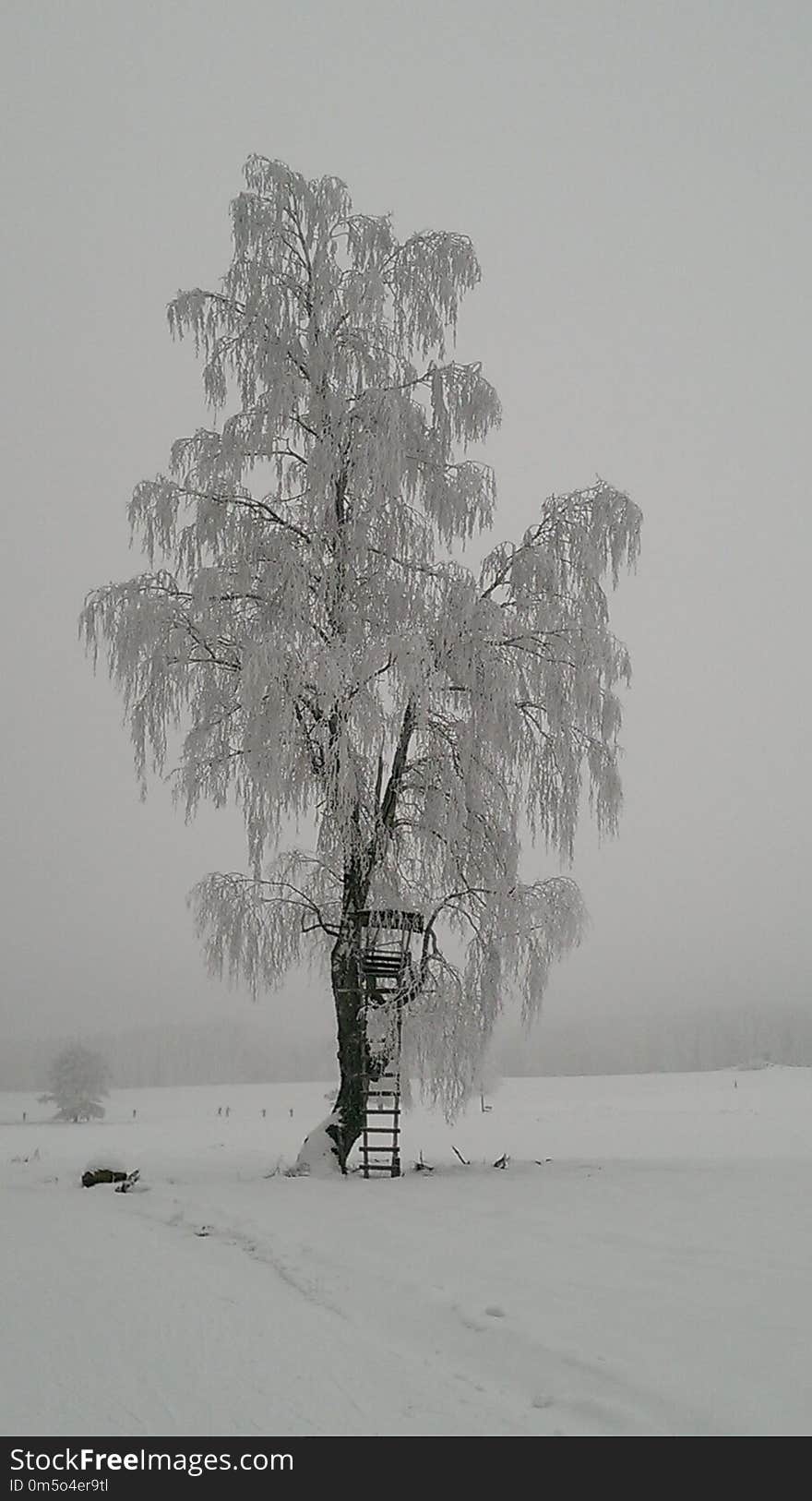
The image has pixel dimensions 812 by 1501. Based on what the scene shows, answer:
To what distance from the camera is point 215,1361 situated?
494cm

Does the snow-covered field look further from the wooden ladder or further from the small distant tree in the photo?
the small distant tree

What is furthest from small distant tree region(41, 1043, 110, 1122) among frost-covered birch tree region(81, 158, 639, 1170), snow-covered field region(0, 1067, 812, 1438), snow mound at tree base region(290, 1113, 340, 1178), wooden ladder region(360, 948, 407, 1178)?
frost-covered birch tree region(81, 158, 639, 1170)

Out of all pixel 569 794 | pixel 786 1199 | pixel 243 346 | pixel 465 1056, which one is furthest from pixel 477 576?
pixel 786 1199

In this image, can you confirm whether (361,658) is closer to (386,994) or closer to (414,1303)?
(386,994)

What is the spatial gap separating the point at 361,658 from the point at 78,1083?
4095cm

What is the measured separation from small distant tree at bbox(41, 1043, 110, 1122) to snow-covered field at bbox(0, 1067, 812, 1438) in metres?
37.2

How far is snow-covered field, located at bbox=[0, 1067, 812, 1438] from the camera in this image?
4355 millimetres

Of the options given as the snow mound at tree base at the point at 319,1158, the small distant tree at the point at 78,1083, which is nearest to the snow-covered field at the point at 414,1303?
the snow mound at tree base at the point at 319,1158

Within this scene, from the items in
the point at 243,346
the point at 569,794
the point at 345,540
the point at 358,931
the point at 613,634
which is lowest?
the point at 358,931

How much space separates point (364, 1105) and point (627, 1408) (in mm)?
8778

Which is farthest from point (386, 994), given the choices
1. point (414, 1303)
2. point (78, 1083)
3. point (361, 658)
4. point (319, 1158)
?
point (78, 1083)

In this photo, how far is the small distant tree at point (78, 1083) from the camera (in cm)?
4678

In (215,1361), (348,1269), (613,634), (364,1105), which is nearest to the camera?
(215,1361)

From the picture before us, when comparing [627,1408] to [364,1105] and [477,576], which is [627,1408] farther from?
[477,576]
